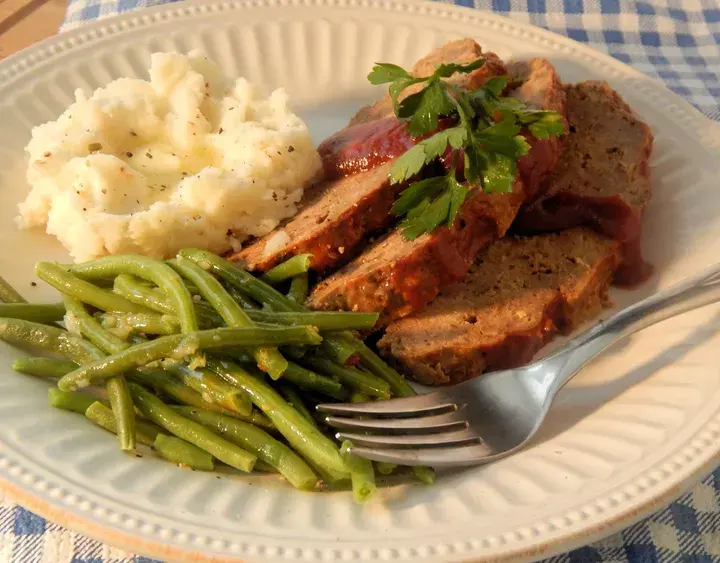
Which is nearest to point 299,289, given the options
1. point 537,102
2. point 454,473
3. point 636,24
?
point 454,473

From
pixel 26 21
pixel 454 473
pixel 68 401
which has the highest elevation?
pixel 26 21

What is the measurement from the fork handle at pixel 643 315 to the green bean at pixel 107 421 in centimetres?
173

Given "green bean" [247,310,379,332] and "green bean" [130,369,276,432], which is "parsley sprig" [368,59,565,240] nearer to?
"green bean" [247,310,379,332]

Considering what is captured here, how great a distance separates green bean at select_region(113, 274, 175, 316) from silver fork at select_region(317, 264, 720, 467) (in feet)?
2.78

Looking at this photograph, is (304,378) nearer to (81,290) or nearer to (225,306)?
(225,306)

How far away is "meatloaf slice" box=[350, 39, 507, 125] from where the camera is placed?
4.16 metres

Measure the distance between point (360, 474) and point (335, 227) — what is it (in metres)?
1.44

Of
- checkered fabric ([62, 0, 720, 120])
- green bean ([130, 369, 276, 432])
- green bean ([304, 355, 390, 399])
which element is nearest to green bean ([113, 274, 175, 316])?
green bean ([130, 369, 276, 432])

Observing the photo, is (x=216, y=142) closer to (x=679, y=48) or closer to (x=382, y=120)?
(x=382, y=120)

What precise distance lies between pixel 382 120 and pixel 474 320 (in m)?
1.31

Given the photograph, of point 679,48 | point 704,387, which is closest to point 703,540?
point 704,387

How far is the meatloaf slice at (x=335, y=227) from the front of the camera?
362cm

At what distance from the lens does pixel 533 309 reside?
3561mm

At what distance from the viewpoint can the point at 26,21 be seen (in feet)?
20.6
